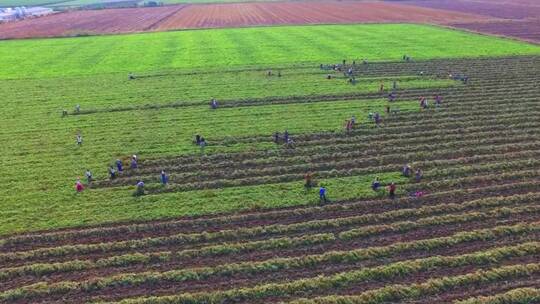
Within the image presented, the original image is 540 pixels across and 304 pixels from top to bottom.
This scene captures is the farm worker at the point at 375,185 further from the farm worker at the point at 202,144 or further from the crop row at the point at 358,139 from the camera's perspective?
the farm worker at the point at 202,144

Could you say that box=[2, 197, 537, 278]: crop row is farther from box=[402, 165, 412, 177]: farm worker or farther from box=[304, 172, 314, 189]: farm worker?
box=[304, 172, 314, 189]: farm worker

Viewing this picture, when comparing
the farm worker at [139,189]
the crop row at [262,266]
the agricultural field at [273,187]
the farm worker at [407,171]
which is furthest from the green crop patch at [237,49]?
the crop row at [262,266]

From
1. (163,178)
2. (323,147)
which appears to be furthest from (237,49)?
(163,178)

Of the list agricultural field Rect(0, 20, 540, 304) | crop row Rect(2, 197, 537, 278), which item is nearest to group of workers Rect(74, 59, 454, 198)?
agricultural field Rect(0, 20, 540, 304)

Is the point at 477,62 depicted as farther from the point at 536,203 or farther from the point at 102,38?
the point at 102,38

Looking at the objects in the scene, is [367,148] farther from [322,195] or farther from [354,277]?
[354,277]
